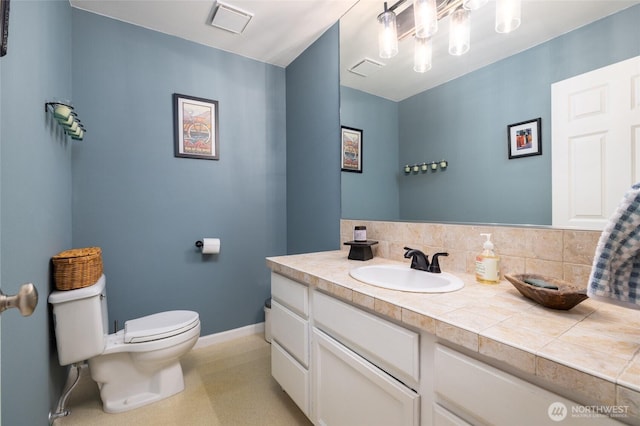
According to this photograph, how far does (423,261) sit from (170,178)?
1962mm

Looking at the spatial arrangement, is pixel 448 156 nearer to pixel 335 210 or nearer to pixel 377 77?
pixel 377 77

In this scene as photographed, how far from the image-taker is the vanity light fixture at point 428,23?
115cm

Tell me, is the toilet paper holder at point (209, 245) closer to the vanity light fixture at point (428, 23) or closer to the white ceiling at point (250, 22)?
the white ceiling at point (250, 22)

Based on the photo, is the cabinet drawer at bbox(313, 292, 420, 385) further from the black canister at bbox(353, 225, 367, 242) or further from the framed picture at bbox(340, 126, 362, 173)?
the framed picture at bbox(340, 126, 362, 173)

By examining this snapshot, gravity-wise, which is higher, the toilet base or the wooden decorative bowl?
the wooden decorative bowl

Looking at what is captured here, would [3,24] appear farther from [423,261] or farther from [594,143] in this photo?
[594,143]

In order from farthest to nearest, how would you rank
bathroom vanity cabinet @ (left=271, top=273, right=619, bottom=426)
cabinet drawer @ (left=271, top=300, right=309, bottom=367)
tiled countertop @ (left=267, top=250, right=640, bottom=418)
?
cabinet drawer @ (left=271, top=300, right=309, bottom=367) < bathroom vanity cabinet @ (left=271, top=273, right=619, bottom=426) < tiled countertop @ (left=267, top=250, right=640, bottom=418)

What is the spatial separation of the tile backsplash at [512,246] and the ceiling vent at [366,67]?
1.01 meters

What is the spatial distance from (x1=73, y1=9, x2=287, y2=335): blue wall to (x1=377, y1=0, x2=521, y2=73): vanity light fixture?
1308 millimetres

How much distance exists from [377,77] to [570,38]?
96 centimetres

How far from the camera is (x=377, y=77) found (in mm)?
1751

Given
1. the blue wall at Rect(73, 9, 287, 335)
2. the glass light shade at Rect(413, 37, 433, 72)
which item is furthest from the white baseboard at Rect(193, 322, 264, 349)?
the glass light shade at Rect(413, 37, 433, 72)

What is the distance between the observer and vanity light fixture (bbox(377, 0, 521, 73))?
1146 mm

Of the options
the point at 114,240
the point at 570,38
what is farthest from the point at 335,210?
the point at 114,240
